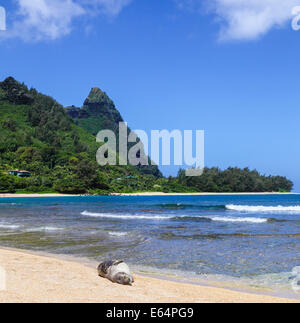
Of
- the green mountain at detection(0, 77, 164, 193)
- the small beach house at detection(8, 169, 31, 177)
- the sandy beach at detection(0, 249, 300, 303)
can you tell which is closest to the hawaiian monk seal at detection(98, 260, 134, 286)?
the sandy beach at detection(0, 249, 300, 303)

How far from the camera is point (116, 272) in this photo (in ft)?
31.1

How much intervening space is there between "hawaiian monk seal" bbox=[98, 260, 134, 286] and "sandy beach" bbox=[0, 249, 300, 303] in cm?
19

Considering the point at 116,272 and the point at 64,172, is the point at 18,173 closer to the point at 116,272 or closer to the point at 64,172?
the point at 64,172

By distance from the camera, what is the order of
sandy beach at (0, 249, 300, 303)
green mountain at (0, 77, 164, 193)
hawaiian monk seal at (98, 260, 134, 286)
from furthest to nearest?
green mountain at (0, 77, 164, 193) → hawaiian monk seal at (98, 260, 134, 286) → sandy beach at (0, 249, 300, 303)

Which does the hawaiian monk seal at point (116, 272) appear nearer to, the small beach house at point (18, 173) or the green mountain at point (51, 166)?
the green mountain at point (51, 166)

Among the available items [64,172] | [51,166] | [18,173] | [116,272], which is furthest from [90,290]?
[51,166]

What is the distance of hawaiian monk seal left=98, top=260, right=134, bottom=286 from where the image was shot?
924cm

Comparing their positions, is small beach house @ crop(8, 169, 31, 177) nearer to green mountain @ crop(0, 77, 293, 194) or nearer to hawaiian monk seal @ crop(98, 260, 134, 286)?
green mountain @ crop(0, 77, 293, 194)

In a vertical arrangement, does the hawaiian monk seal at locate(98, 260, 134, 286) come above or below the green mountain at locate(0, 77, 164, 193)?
below

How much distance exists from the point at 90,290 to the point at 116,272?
1.38 metres
